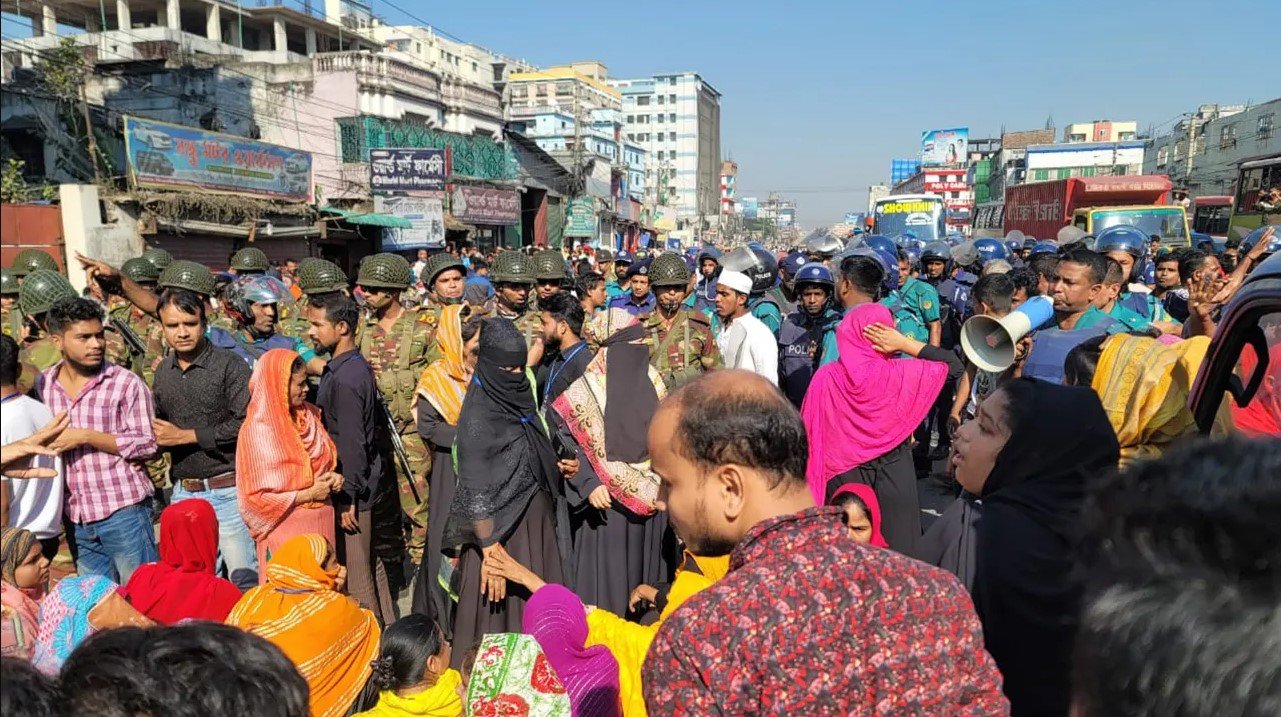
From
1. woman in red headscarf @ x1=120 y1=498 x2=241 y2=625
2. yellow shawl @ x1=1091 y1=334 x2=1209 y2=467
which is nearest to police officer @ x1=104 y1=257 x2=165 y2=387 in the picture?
woman in red headscarf @ x1=120 y1=498 x2=241 y2=625

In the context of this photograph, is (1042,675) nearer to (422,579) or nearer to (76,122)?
(422,579)

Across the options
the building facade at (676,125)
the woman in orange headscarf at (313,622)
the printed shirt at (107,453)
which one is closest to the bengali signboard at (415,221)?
the printed shirt at (107,453)

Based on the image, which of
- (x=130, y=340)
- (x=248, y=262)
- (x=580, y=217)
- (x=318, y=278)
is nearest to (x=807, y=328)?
(x=318, y=278)

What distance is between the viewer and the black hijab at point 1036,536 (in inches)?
75.9

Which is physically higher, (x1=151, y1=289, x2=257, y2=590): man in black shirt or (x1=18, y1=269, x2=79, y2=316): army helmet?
(x1=18, y1=269, x2=79, y2=316): army helmet

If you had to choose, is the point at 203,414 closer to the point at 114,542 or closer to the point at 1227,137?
the point at 114,542

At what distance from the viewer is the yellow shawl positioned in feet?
8.49

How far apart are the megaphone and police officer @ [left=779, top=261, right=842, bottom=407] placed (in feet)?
5.28

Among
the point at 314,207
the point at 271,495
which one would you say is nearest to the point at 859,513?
the point at 271,495

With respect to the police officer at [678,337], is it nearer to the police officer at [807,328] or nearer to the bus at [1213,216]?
the police officer at [807,328]

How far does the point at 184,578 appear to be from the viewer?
116 inches

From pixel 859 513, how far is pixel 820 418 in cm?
75

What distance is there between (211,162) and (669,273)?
14947mm

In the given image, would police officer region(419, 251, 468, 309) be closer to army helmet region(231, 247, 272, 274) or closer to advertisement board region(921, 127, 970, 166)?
army helmet region(231, 247, 272, 274)
